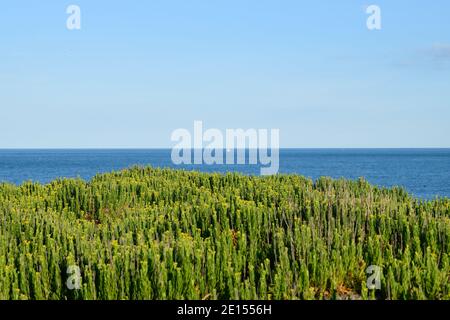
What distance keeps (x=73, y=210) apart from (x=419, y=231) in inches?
392

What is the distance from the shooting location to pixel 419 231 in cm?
1135

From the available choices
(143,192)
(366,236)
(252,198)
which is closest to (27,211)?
(143,192)

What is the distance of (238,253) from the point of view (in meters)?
9.63

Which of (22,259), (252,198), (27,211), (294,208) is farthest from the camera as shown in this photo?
(252,198)

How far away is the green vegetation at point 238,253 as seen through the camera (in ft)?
27.7

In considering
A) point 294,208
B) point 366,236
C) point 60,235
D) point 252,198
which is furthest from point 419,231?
point 60,235

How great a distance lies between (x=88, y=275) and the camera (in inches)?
337

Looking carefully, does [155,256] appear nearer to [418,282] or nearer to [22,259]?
[22,259]

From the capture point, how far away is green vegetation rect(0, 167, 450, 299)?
845 centimetres

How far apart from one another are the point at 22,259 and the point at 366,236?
6.58 metres

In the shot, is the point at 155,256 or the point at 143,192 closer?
the point at 155,256
